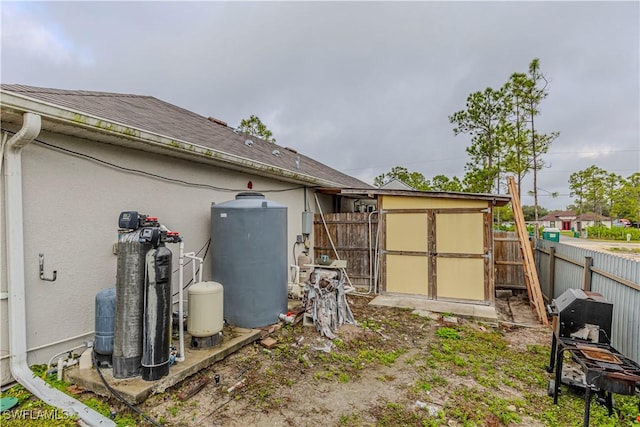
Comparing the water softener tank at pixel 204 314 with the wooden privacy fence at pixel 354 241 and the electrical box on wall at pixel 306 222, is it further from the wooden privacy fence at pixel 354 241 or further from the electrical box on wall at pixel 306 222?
the wooden privacy fence at pixel 354 241

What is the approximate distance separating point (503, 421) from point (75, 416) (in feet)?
11.8

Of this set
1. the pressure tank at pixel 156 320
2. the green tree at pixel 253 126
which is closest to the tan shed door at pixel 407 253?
the pressure tank at pixel 156 320

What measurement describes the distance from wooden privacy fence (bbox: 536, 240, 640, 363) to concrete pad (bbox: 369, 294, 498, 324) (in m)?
1.47

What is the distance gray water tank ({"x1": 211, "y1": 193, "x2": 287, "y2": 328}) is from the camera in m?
4.46

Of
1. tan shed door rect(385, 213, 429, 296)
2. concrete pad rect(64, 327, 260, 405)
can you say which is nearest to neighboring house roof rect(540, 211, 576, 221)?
tan shed door rect(385, 213, 429, 296)

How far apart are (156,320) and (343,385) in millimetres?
2023

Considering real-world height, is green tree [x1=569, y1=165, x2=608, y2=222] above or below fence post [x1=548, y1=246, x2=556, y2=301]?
above

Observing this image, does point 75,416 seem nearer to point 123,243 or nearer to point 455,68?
point 123,243

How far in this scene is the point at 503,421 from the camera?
8.82ft

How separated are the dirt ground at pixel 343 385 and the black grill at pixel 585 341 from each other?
18.6 inches

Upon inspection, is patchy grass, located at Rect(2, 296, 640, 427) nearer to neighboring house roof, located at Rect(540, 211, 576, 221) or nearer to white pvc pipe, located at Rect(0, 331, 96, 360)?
white pvc pipe, located at Rect(0, 331, 96, 360)

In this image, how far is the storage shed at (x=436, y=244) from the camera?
6.24 meters

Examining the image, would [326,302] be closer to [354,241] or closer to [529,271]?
[354,241]

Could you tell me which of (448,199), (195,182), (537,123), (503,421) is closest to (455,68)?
(537,123)
